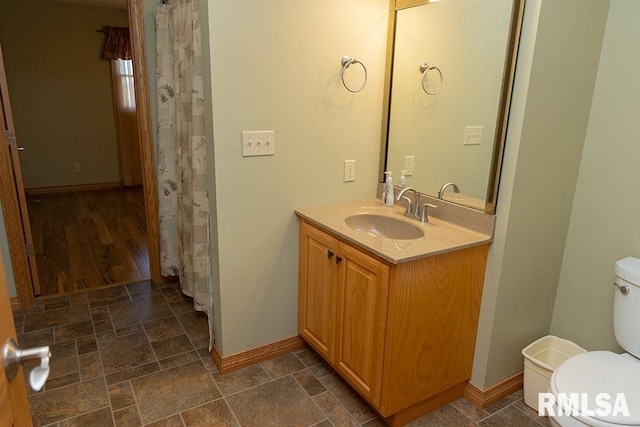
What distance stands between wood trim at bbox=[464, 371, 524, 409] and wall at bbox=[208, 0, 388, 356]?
982 millimetres

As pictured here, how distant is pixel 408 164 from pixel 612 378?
1292mm

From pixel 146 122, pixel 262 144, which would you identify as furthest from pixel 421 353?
pixel 146 122

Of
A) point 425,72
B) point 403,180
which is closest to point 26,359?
point 403,180

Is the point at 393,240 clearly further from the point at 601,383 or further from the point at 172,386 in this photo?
the point at 172,386

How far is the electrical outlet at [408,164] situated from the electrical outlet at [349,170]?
280 mm

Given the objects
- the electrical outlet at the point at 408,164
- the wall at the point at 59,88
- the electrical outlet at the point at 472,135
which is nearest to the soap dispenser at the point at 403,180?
the electrical outlet at the point at 408,164

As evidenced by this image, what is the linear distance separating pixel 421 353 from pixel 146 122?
234cm

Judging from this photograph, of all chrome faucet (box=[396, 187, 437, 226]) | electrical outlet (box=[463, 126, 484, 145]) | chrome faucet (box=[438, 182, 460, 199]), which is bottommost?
chrome faucet (box=[396, 187, 437, 226])

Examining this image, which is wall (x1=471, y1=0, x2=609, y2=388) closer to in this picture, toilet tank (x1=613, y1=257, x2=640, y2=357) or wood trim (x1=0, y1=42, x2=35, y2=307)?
toilet tank (x1=613, y1=257, x2=640, y2=357)

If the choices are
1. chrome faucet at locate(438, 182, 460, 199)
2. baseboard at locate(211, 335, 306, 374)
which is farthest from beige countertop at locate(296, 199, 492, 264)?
baseboard at locate(211, 335, 306, 374)

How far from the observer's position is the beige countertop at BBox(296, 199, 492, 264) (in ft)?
5.45

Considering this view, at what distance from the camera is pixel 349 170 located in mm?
2314

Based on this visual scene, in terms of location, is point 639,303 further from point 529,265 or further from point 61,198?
point 61,198

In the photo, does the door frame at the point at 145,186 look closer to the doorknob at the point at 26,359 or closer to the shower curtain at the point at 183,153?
the shower curtain at the point at 183,153
